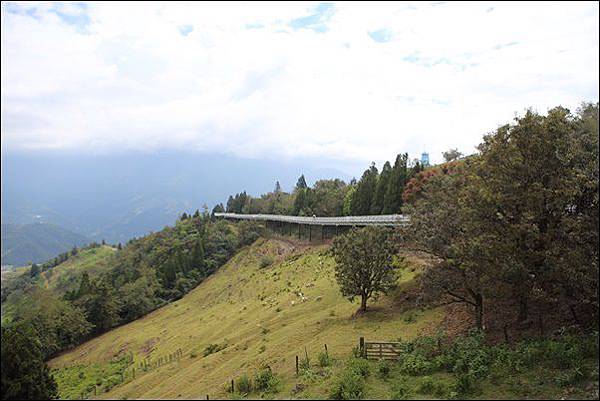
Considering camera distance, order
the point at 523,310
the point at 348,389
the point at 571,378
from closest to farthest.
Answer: the point at 571,378, the point at 348,389, the point at 523,310

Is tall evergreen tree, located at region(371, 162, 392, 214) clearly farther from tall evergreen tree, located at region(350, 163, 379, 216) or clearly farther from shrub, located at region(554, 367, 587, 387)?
shrub, located at region(554, 367, 587, 387)

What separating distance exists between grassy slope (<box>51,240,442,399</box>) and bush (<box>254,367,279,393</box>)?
0.67m

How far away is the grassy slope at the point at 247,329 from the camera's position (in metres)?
33.9

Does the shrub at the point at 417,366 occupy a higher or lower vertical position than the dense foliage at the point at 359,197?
lower

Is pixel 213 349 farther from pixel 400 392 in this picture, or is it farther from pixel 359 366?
pixel 400 392

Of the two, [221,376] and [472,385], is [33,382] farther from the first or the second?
[472,385]

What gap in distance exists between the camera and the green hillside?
24812 mm

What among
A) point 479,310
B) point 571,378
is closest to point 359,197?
point 479,310

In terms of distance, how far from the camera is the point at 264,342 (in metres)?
40.1

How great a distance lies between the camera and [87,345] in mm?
82812

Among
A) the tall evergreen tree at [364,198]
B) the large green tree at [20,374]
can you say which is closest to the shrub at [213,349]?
the large green tree at [20,374]

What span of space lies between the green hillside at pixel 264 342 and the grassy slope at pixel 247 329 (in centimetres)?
16

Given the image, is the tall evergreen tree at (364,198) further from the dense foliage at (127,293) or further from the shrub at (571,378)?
the shrub at (571,378)

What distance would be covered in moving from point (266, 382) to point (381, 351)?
24.5 feet
